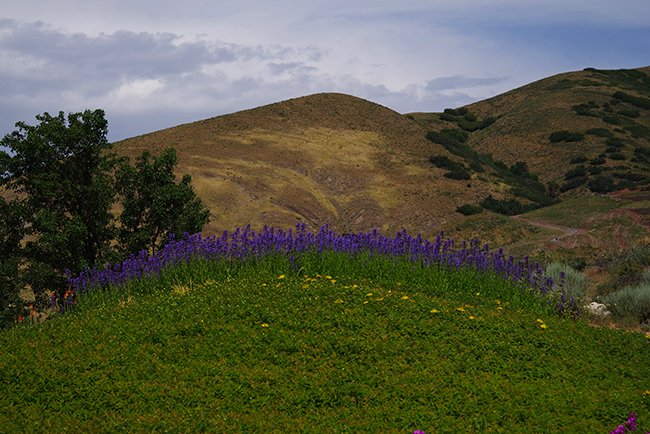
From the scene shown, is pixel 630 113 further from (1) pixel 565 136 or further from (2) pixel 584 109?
(1) pixel 565 136

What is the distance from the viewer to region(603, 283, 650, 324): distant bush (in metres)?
14.1

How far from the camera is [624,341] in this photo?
1057cm

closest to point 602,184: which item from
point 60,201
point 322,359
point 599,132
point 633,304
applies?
point 599,132

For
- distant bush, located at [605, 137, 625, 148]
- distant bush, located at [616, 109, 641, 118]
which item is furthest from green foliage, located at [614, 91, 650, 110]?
distant bush, located at [605, 137, 625, 148]

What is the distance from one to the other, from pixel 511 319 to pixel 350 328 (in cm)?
252

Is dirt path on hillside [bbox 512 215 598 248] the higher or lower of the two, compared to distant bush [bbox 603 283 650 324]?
lower

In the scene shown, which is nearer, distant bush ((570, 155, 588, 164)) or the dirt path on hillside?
the dirt path on hillside

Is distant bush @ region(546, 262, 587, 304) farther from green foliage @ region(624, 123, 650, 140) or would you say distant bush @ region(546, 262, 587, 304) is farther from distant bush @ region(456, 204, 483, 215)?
green foliage @ region(624, 123, 650, 140)

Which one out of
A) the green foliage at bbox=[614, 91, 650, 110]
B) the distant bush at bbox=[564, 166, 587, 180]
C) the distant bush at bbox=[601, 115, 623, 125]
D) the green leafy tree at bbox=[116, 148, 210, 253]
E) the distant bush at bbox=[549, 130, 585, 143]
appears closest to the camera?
the green leafy tree at bbox=[116, 148, 210, 253]

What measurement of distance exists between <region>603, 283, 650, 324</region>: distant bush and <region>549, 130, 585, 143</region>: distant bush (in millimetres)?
50043

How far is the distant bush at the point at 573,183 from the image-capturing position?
165ft

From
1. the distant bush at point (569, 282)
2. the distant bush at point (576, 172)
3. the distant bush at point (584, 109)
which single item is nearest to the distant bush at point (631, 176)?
the distant bush at point (576, 172)

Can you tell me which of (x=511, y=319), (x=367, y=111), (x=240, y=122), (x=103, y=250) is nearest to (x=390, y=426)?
(x=511, y=319)

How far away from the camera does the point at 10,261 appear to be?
16.0 meters
